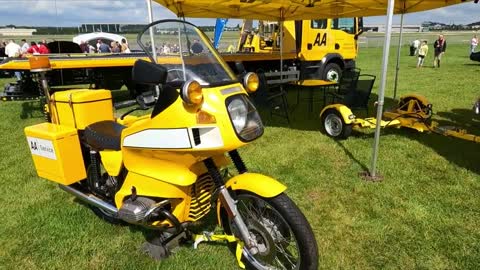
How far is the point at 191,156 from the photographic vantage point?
2311 millimetres

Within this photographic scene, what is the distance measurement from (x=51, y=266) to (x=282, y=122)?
533 centimetres

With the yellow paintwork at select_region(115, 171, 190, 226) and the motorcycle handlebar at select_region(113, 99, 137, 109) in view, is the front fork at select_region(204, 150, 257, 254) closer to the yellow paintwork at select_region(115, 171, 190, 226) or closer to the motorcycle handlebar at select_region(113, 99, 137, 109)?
the yellow paintwork at select_region(115, 171, 190, 226)

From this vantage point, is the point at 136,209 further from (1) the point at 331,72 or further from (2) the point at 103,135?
(1) the point at 331,72

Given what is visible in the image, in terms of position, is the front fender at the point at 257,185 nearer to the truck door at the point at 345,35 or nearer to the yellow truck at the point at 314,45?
the yellow truck at the point at 314,45

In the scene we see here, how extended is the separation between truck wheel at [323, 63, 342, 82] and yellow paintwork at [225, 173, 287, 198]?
986 cm

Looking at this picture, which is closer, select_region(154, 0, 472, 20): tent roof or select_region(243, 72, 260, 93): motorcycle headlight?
select_region(243, 72, 260, 93): motorcycle headlight

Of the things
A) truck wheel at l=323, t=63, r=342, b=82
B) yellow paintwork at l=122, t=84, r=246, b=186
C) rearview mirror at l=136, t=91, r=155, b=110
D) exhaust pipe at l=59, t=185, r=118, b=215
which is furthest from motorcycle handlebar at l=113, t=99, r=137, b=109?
truck wheel at l=323, t=63, r=342, b=82

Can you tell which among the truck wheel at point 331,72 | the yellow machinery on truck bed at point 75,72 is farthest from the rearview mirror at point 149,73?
the truck wheel at point 331,72

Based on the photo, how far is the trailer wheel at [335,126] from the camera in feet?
19.3

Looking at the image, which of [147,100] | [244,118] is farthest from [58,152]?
[244,118]

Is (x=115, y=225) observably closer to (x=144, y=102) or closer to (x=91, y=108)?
(x=91, y=108)

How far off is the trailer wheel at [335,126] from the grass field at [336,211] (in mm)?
158

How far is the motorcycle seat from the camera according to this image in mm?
2928

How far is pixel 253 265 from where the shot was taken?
263cm
